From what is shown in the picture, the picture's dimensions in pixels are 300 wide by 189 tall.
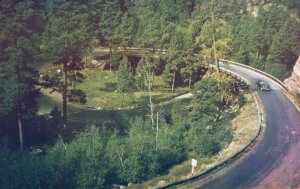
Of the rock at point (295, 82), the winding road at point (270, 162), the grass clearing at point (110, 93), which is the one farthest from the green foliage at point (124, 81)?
the rock at point (295, 82)

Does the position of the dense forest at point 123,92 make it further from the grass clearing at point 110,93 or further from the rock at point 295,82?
the rock at point 295,82

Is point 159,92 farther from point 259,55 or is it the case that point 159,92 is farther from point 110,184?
point 110,184

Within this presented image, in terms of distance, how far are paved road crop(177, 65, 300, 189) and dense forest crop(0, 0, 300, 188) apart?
4.37m

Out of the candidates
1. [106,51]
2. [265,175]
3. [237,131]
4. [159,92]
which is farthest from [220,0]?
[265,175]

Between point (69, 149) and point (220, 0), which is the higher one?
point (220, 0)

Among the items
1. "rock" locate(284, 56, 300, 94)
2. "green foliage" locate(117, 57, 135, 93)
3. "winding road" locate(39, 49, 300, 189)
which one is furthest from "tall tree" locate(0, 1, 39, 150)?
"rock" locate(284, 56, 300, 94)

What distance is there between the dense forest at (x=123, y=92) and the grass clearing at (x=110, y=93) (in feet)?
7.81

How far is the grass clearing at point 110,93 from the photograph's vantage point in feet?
233

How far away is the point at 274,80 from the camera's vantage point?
221ft

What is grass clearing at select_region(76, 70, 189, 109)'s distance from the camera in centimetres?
7106

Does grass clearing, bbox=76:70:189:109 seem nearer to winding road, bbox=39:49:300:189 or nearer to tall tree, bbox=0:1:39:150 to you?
tall tree, bbox=0:1:39:150

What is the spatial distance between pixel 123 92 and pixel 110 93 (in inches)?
264

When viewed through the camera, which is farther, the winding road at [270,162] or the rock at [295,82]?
the rock at [295,82]

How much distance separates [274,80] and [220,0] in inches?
2116
